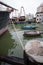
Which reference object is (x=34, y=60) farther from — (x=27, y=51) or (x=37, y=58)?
(x=27, y=51)

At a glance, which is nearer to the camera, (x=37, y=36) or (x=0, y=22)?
(x=0, y=22)

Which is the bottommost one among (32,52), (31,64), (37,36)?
(37,36)

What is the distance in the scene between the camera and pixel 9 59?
270 inches

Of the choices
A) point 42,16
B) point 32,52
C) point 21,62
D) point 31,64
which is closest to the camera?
point 31,64

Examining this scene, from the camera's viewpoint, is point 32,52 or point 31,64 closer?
point 31,64

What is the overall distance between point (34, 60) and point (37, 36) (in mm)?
12472

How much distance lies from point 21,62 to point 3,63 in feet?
5.03

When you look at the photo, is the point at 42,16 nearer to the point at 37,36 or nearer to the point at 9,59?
the point at 37,36

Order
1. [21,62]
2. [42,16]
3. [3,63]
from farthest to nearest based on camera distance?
[42,16], [3,63], [21,62]

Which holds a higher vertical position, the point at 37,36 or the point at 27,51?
the point at 27,51

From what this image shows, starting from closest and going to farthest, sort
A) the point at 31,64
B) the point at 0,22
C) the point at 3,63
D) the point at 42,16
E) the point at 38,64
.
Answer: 1. the point at 38,64
2. the point at 31,64
3. the point at 3,63
4. the point at 0,22
5. the point at 42,16

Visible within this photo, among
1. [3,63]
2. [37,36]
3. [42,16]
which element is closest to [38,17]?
[42,16]

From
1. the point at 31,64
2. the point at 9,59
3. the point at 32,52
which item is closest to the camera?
the point at 31,64

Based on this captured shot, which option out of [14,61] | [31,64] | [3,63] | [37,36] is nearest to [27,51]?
[31,64]
